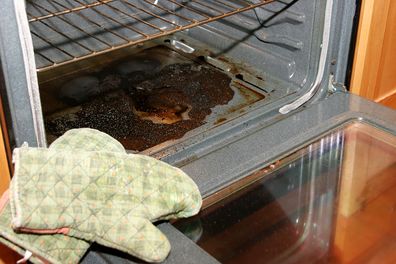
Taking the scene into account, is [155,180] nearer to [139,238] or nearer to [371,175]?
[139,238]

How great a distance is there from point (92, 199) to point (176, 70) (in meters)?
0.77

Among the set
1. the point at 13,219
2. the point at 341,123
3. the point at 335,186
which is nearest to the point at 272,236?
the point at 335,186

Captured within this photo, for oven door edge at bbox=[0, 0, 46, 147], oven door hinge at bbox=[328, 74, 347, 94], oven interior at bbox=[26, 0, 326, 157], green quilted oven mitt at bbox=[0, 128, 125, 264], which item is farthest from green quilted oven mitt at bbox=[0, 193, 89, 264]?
oven door hinge at bbox=[328, 74, 347, 94]

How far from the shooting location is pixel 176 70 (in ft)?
4.81

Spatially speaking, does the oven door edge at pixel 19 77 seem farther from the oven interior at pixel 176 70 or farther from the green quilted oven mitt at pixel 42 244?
the oven interior at pixel 176 70

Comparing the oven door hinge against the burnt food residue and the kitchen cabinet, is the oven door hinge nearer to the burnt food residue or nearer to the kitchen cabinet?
the kitchen cabinet

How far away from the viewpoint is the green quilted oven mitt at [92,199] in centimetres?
71

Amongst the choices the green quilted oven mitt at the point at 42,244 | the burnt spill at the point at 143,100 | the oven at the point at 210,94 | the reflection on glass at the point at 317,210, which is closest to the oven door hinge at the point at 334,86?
the oven at the point at 210,94

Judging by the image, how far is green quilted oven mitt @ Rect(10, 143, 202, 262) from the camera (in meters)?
0.71

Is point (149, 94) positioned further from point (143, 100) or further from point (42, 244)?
point (42, 244)

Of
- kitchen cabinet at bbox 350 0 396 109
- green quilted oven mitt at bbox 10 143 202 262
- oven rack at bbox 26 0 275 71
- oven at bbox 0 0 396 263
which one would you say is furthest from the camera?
oven rack at bbox 26 0 275 71

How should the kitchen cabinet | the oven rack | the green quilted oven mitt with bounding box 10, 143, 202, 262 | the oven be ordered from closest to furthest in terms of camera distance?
the green quilted oven mitt with bounding box 10, 143, 202, 262
the oven
the kitchen cabinet
the oven rack

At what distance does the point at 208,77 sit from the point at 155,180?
67 cm

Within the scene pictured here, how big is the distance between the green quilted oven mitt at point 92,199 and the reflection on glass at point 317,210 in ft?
0.35
